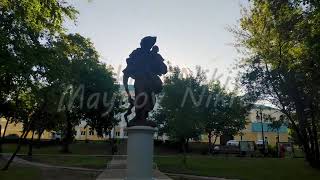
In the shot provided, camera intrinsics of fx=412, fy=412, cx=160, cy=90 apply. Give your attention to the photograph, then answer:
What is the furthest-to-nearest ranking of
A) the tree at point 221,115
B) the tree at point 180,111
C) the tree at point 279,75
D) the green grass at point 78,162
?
the tree at point 221,115 < the tree at point 180,111 < the green grass at point 78,162 < the tree at point 279,75

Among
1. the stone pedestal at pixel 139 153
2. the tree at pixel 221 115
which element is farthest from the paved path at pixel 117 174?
the tree at pixel 221 115

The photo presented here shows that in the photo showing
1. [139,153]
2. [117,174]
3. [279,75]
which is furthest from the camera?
[279,75]

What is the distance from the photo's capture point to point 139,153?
10805 millimetres

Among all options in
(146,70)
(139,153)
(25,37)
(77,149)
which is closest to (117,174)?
(25,37)

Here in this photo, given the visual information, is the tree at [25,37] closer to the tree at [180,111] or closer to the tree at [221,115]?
the tree at [180,111]

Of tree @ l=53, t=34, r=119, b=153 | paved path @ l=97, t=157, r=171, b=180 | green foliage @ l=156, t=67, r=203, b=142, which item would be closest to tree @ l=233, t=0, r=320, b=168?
green foliage @ l=156, t=67, r=203, b=142

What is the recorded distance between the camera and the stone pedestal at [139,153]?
424 inches

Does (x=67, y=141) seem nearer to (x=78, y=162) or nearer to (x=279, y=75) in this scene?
(x=78, y=162)

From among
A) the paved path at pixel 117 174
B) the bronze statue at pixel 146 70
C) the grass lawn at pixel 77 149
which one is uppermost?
the bronze statue at pixel 146 70

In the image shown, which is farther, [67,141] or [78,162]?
[67,141]

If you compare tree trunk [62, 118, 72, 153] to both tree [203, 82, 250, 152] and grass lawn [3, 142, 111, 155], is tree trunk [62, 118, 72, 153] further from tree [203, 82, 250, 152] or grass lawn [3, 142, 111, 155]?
tree [203, 82, 250, 152]

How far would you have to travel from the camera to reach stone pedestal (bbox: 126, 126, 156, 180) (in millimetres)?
10766

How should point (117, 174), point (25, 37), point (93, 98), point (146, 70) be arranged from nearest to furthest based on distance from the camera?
point (146, 70) < point (25, 37) < point (117, 174) < point (93, 98)

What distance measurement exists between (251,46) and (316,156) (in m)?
9.34
